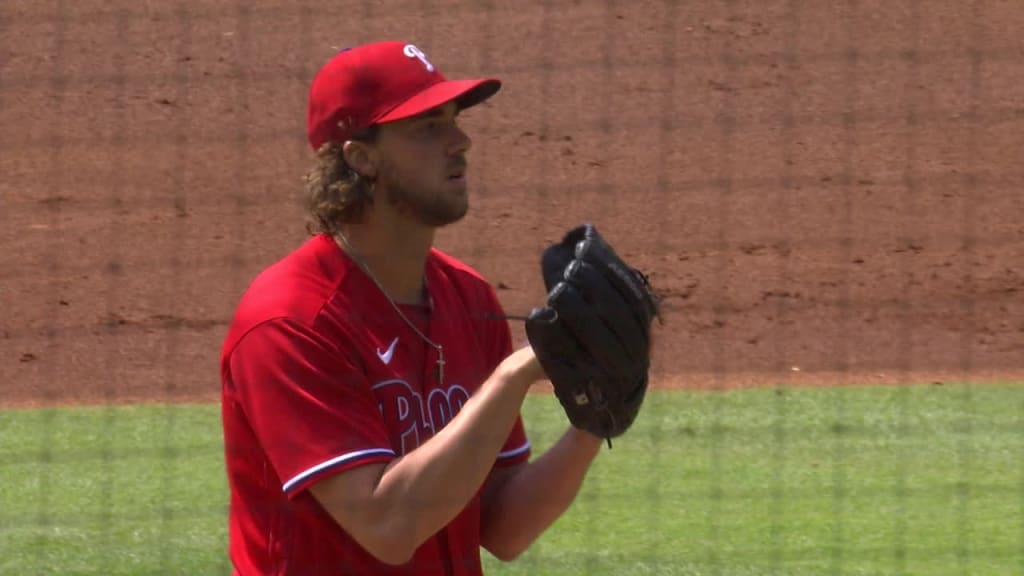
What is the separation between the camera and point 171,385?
9.84m

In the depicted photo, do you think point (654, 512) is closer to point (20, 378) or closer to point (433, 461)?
point (433, 461)

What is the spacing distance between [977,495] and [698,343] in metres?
3.89

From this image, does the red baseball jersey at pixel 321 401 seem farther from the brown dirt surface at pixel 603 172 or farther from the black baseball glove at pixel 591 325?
the brown dirt surface at pixel 603 172

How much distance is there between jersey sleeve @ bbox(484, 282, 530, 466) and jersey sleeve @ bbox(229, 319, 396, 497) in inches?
18.8

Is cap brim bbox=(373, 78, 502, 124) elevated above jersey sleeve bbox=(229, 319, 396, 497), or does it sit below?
above

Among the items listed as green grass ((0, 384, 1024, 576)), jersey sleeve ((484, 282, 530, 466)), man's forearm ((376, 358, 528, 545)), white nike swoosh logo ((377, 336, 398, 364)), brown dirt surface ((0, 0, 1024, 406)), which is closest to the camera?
man's forearm ((376, 358, 528, 545))

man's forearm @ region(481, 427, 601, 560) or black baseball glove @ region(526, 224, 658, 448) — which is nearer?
black baseball glove @ region(526, 224, 658, 448)

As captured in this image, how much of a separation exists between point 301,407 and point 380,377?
187mm

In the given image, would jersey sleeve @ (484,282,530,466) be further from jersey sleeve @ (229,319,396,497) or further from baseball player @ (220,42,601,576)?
jersey sleeve @ (229,319,396,497)

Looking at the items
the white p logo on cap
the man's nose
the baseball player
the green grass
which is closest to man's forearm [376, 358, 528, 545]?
the baseball player

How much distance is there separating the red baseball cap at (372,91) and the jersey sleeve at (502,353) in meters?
0.43

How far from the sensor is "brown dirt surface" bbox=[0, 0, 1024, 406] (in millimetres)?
10688

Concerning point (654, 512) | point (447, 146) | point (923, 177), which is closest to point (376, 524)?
point (447, 146)

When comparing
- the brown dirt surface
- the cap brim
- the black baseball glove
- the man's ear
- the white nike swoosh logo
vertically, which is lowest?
the brown dirt surface
